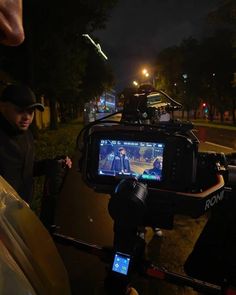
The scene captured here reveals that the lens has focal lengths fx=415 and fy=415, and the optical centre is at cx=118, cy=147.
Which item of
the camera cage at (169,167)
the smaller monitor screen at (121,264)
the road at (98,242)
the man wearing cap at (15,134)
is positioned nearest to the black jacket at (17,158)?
the man wearing cap at (15,134)

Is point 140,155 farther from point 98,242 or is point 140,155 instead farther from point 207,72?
point 207,72

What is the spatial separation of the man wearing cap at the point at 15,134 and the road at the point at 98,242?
1629 millimetres

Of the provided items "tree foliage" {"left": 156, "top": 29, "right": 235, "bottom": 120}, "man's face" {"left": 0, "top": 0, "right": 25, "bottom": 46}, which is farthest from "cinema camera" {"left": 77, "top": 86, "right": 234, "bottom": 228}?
"tree foliage" {"left": 156, "top": 29, "right": 235, "bottom": 120}

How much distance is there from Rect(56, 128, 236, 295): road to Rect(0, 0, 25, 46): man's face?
3.40 metres

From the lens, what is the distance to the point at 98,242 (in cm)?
559

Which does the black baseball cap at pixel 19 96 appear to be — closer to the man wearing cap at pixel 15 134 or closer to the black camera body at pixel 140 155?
the man wearing cap at pixel 15 134

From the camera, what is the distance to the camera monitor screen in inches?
89.3

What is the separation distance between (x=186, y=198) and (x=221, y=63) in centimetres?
4859

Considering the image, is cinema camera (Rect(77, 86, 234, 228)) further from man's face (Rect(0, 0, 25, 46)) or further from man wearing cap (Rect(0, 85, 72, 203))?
man's face (Rect(0, 0, 25, 46))

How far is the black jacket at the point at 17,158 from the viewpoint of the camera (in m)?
3.02

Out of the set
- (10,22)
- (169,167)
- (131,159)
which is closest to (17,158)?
(131,159)

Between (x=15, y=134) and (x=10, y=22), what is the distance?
2014 millimetres

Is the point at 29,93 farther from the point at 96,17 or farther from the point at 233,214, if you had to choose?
the point at 96,17

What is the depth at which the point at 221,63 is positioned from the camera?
48.2 m
